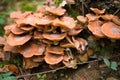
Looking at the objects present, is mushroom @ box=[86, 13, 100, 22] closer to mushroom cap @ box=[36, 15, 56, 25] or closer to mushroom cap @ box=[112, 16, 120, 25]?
mushroom cap @ box=[112, 16, 120, 25]

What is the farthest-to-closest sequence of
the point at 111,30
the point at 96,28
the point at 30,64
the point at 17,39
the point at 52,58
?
the point at 30,64 → the point at 17,39 → the point at 52,58 → the point at 96,28 → the point at 111,30

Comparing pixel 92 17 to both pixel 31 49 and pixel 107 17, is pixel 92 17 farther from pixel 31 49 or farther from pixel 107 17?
pixel 31 49

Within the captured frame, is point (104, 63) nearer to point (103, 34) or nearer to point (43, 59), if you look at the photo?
point (103, 34)

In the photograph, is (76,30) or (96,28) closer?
(96,28)

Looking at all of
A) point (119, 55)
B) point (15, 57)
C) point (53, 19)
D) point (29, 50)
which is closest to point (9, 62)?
point (15, 57)

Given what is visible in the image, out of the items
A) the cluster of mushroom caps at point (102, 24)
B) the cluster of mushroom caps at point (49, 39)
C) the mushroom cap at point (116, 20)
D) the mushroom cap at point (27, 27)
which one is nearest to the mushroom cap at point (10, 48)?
the cluster of mushroom caps at point (49, 39)

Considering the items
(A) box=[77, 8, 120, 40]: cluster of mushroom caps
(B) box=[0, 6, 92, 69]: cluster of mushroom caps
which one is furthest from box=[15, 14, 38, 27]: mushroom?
(A) box=[77, 8, 120, 40]: cluster of mushroom caps

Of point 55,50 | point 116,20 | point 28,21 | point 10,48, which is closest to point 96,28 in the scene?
point 116,20

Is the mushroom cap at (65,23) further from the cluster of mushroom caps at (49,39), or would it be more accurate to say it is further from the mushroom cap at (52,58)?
the mushroom cap at (52,58)
